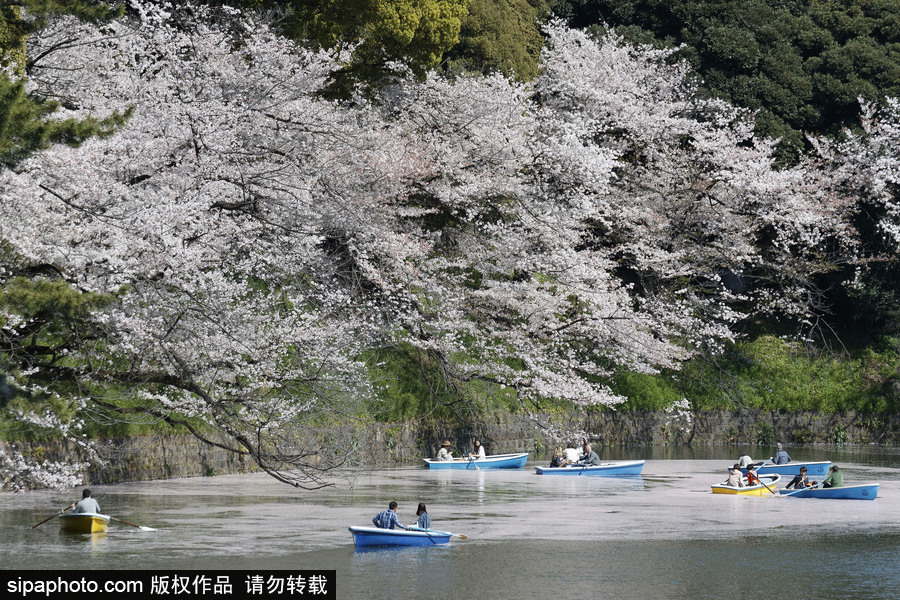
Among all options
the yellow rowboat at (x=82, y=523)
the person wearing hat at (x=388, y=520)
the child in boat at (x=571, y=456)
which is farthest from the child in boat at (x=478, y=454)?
the yellow rowboat at (x=82, y=523)

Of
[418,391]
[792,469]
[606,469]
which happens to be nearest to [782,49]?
[792,469]

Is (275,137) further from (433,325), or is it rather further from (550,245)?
(550,245)

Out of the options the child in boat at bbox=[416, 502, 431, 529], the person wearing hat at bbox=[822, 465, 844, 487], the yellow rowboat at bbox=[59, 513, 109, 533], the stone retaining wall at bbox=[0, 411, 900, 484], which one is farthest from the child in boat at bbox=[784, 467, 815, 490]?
the yellow rowboat at bbox=[59, 513, 109, 533]

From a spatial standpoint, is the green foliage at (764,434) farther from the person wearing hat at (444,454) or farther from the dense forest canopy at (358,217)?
the person wearing hat at (444,454)

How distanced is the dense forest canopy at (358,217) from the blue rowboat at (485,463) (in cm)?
190

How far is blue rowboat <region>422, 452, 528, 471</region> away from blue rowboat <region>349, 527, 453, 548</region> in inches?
430

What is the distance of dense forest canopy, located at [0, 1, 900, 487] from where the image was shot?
1529cm

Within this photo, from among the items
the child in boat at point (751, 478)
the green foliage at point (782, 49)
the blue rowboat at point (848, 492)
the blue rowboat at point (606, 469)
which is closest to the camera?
the blue rowboat at point (848, 492)

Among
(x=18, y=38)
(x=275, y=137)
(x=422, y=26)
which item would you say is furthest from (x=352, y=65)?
(x=18, y=38)

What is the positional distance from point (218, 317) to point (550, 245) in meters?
12.8

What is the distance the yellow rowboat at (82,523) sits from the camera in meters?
16.2

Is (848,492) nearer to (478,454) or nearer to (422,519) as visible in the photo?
(478,454)

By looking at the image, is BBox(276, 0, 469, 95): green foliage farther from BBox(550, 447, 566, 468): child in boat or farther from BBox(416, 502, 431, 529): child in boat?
BBox(416, 502, 431, 529): child in boat

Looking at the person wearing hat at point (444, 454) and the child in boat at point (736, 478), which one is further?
the person wearing hat at point (444, 454)
